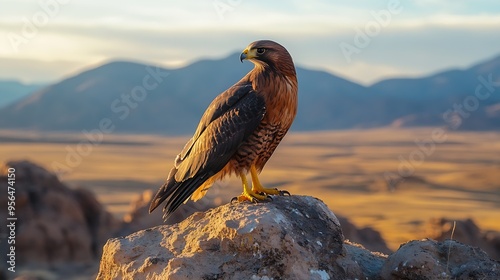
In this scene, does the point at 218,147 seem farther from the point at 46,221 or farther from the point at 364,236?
the point at 364,236

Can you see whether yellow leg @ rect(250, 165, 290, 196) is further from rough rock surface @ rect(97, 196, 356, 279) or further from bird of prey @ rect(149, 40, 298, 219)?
rough rock surface @ rect(97, 196, 356, 279)

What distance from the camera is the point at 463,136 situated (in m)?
110

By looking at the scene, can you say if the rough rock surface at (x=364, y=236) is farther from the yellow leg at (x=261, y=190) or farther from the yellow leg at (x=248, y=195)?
the yellow leg at (x=248, y=195)

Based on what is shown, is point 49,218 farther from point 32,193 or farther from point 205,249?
point 205,249

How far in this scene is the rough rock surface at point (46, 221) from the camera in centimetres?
1530

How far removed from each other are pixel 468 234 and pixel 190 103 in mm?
129882

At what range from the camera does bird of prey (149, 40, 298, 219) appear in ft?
20.1

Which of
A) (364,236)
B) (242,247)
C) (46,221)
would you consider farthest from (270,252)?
(364,236)

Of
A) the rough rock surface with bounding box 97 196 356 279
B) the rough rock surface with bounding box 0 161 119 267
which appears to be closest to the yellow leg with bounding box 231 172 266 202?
the rough rock surface with bounding box 97 196 356 279

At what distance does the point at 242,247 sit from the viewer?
5441 millimetres

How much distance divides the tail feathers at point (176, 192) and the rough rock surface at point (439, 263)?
1.73 m

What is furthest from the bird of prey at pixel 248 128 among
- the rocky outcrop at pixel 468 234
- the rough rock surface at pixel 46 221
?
the rocky outcrop at pixel 468 234

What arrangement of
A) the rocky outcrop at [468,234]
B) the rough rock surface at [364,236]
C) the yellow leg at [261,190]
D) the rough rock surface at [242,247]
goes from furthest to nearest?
the rough rock surface at [364,236], the rocky outcrop at [468,234], the yellow leg at [261,190], the rough rock surface at [242,247]

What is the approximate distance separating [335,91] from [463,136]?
60.2 metres
